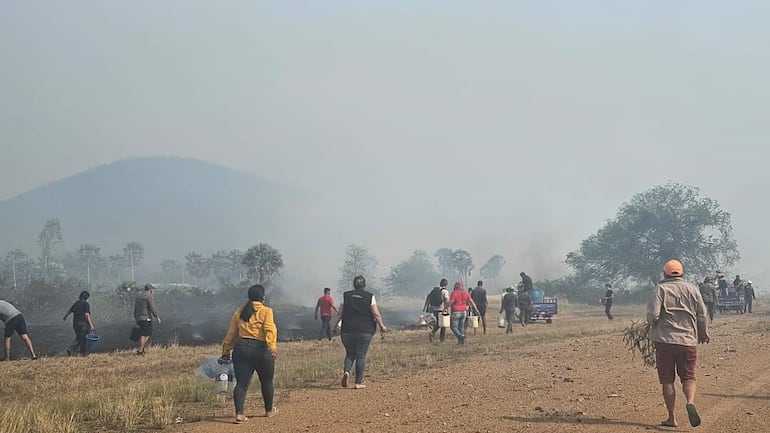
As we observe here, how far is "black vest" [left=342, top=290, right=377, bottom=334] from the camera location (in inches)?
445

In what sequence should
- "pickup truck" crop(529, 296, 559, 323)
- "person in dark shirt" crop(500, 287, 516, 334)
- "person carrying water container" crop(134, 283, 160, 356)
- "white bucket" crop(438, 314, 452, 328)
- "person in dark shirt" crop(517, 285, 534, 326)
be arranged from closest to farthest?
"person carrying water container" crop(134, 283, 160, 356)
"white bucket" crop(438, 314, 452, 328)
"person in dark shirt" crop(500, 287, 516, 334)
"person in dark shirt" crop(517, 285, 534, 326)
"pickup truck" crop(529, 296, 559, 323)

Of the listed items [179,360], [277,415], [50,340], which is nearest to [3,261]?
[50,340]

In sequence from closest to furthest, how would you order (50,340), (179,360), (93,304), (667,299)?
1. (667,299)
2. (179,360)
3. (50,340)
4. (93,304)

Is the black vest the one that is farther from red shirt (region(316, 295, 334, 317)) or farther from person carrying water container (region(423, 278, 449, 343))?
red shirt (region(316, 295, 334, 317))

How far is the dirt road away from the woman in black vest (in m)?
0.39

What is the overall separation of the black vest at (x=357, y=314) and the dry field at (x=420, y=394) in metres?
0.99

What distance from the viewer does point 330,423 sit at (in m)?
8.35

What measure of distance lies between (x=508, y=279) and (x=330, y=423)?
116 meters

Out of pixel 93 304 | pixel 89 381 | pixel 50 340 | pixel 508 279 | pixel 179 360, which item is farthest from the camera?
pixel 508 279

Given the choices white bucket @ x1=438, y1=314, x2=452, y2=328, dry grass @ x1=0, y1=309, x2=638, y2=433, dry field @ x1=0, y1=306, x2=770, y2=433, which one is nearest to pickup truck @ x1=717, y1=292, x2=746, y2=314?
dry grass @ x1=0, y1=309, x2=638, y2=433

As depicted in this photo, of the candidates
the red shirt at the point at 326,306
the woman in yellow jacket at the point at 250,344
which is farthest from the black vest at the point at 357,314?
the red shirt at the point at 326,306

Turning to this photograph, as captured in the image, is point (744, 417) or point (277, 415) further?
point (277, 415)

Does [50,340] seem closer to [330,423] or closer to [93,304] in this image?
[330,423]

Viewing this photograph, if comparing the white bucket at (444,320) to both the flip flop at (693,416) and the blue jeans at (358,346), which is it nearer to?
the blue jeans at (358,346)
